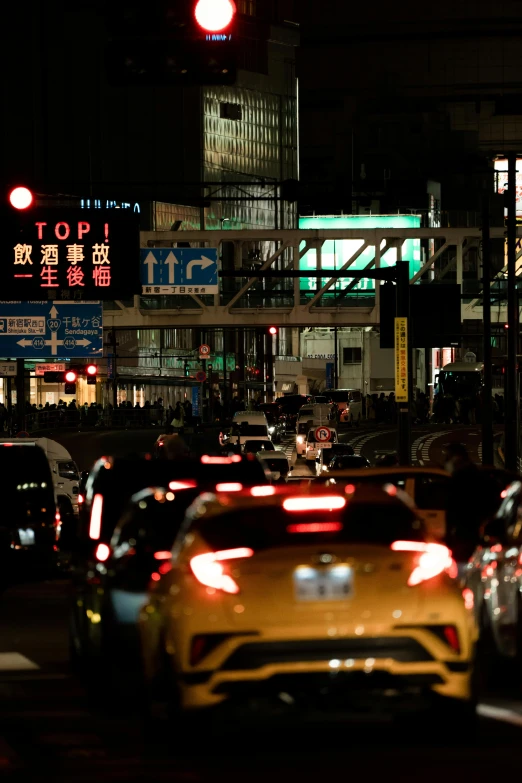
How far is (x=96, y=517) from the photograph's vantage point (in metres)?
12.8

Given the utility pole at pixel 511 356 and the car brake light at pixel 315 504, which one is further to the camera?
the utility pole at pixel 511 356

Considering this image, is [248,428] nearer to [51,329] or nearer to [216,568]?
[51,329]

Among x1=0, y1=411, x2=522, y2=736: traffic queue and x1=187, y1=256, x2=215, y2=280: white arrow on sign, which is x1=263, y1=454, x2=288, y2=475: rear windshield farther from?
x1=0, y1=411, x2=522, y2=736: traffic queue

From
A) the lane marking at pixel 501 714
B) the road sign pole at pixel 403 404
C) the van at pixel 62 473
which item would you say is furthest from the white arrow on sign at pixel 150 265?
the lane marking at pixel 501 714

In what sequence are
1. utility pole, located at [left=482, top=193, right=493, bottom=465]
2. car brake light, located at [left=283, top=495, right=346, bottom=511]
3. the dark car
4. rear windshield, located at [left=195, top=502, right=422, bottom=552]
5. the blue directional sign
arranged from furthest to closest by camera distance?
1. the blue directional sign
2. utility pole, located at [left=482, top=193, right=493, bottom=465]
3. the dark car
4. car brake light, located at [left=283, top=495, right=346, bottom=511]
5. rear windshield, located at [left=195, top=502, right=422, bottom=552]

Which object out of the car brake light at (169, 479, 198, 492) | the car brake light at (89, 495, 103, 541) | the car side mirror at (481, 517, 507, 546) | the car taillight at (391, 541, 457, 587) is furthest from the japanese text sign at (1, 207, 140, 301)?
the car taillight at (391, 541, 457, 587)

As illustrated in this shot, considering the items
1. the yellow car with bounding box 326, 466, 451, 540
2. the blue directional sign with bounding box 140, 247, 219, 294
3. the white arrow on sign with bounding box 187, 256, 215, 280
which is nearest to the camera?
the yellow car with bounding box 326, 466, 451, 540

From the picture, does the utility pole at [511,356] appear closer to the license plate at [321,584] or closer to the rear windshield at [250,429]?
the rear windshield at [250,429]

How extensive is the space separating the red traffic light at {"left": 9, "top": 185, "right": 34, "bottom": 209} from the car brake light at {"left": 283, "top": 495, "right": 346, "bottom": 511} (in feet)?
52.6

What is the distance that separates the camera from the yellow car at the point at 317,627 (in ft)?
26.6

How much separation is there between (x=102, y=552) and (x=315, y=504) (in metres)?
3.55

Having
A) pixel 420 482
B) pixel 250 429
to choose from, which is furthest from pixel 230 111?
pixel 420 482

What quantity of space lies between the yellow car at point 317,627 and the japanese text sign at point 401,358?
23545 mm

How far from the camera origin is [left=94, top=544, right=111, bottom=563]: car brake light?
38.8ft
